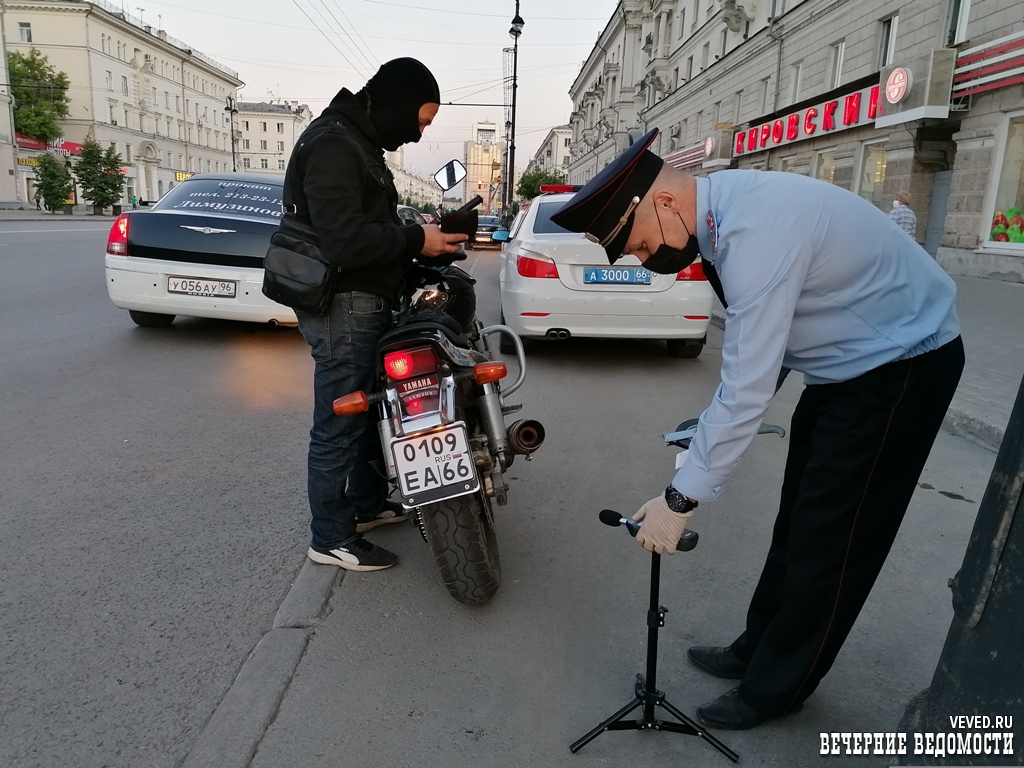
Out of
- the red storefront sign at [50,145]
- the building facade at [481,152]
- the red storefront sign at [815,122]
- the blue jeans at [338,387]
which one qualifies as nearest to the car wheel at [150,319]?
the blue jeans at [338,387]

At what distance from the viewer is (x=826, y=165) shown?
70.5 feet

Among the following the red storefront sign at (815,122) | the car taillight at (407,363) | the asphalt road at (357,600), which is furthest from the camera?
the red storefront sign at (815,122)

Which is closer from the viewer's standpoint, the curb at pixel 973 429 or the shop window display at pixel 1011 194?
the curb at pixel 973 429

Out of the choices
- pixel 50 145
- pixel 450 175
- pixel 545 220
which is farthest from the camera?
pixel 50 145

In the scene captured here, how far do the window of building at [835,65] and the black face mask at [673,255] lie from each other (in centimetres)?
2280

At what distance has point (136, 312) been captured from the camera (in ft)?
26.8

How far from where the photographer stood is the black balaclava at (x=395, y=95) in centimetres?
293

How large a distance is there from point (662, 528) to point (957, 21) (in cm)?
1894

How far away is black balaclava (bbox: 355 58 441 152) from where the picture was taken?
9.62 feet

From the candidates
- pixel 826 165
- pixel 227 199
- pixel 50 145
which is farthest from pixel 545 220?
pixel 50 145

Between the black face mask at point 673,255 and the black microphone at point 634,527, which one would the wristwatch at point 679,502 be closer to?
the black microphone at point 634,527

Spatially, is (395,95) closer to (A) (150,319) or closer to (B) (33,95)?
(A) (150,319)

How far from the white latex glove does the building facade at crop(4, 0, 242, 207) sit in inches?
2663

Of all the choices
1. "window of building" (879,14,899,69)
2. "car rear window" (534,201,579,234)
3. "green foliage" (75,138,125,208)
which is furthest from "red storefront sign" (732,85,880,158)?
"green foliage" (75,138,125,208)
